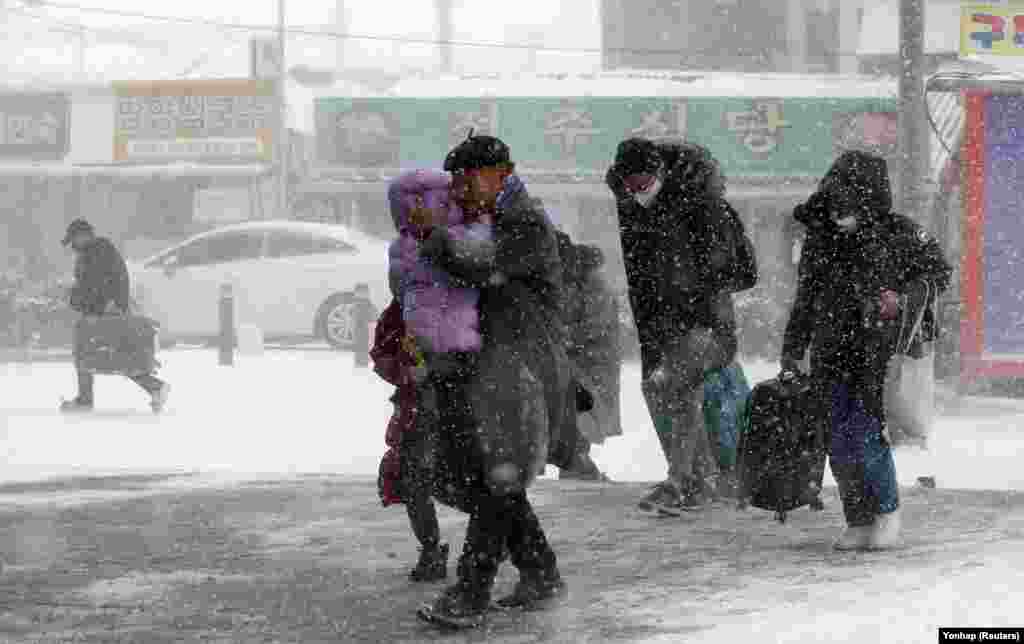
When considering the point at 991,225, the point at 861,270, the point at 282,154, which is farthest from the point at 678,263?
the point at 282,154

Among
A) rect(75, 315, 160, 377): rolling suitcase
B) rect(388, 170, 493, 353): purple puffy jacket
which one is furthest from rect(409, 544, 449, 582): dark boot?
rect(75, 315, 160, 377): rolling suitcase

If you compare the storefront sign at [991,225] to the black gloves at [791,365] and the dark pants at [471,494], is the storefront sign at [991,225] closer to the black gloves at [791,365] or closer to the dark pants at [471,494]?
the black gloves at [791,365]

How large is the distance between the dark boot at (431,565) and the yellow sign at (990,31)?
1124 cm

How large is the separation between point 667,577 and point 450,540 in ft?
4.56

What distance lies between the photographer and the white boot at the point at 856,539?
6.96 m

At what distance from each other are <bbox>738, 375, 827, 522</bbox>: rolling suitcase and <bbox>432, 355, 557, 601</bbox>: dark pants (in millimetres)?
1642

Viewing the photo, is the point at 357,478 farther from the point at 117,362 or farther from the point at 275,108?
the point at 275,108

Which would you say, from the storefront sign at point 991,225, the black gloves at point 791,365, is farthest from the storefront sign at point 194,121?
the black gloves at point 791,365

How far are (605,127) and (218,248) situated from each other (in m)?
7.42

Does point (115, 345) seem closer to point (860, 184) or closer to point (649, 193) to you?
point (649, 193)

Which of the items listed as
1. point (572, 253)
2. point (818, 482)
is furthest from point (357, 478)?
point (818, 482)

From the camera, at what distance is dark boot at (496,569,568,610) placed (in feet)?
19.8

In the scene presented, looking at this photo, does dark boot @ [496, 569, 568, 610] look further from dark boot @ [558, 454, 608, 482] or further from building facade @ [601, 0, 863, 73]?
building facade @ [601, 0, 863, 73]

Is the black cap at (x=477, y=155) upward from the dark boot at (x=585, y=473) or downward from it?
upward
